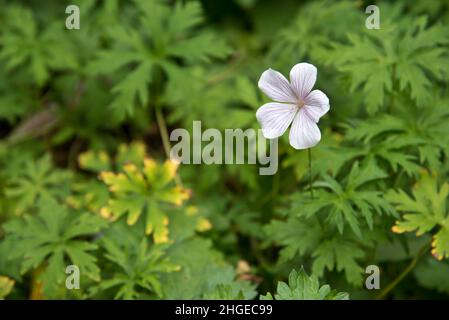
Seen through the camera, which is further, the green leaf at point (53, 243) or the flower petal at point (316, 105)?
the green leaf at point (53, 243)

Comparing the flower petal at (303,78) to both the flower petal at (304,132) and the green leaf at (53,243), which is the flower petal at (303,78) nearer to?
the flower petal at (304,132)

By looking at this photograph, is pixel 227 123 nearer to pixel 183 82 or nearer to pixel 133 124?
pixel 183 82

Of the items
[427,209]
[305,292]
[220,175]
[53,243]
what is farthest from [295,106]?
[220,175]

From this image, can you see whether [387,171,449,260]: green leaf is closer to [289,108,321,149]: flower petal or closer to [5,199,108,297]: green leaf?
[289,108,321,149]: flower petal

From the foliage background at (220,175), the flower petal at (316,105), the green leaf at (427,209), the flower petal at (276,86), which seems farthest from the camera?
the foliage background at (220,175)

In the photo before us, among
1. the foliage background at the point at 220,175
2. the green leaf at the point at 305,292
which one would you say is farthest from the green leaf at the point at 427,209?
the green leaf at the point at 305,292

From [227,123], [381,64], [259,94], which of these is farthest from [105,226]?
[381,64]
